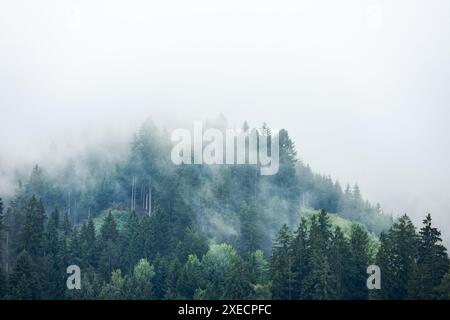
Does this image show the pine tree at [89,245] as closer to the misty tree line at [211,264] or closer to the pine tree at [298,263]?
the misty tree line at [211,264]

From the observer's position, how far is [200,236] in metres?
130

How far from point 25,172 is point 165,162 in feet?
130

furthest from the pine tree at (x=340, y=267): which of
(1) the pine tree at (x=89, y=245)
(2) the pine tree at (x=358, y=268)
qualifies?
(1) the pine tree at (x=89, y=245)

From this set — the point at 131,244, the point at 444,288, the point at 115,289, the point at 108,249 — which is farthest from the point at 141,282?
the point at 444,288

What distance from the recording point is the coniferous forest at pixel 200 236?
104 meters

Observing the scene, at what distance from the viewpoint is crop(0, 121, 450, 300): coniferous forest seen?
104000mm

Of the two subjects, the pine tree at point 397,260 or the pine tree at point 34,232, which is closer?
the pine tree at point 397,260

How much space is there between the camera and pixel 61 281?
118000 mm

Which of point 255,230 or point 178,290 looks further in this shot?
point 255,230

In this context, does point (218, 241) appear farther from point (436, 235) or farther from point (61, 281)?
point (436, 235)

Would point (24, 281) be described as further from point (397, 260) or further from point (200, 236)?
point (397, 260)

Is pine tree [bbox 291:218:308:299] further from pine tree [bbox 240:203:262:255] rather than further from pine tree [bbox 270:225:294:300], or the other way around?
pine tree [bbox 240:203:262:255]
